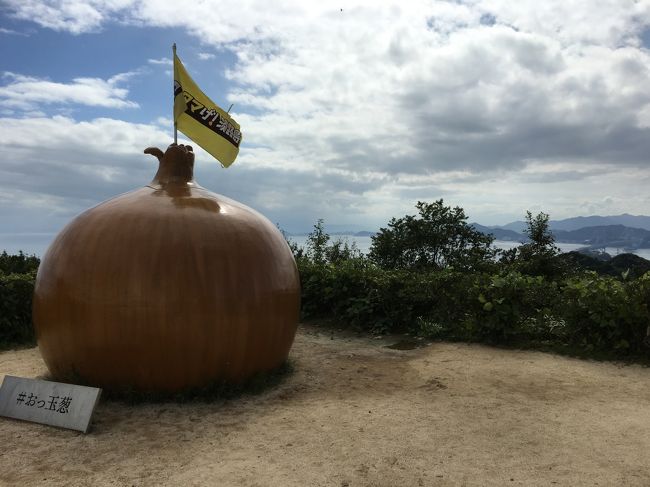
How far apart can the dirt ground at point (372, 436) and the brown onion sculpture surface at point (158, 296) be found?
465 mm

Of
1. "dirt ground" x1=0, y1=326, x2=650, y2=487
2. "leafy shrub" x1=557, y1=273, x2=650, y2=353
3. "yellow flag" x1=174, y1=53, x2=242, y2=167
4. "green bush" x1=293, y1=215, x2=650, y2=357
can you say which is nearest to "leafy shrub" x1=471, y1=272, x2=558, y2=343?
"green bush" x1=293, y1=215, x2=650, y2=357

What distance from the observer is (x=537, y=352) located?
8.91 meters

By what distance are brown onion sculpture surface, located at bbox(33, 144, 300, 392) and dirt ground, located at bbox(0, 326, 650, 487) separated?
465 millimetres

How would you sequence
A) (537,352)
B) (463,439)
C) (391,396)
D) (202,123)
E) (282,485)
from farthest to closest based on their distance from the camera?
1. (537,352)
2. (202,123)
3. (391,396)
4. (463,439)
5. (282,485)

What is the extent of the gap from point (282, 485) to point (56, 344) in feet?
11.2

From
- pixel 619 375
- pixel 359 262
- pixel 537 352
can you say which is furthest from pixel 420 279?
pixel 619 375

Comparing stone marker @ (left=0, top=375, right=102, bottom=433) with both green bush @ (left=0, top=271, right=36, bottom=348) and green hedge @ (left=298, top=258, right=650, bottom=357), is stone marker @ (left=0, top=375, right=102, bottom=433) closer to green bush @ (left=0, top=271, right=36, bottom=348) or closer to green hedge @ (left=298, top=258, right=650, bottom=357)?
green bush @ (left=0, top=271, right=36, bottom=348)

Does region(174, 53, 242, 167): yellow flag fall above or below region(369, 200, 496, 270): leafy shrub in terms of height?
above

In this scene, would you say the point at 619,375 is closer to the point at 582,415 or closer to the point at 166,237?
the point at 582,415

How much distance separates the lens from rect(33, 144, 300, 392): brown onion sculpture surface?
589cm

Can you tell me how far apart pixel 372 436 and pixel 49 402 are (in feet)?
10.7

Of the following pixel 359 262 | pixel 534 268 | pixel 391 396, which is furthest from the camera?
pixel 534 268

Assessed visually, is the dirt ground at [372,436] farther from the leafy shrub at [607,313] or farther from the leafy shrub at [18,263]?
Answer: the leafy shrub at [18,263]

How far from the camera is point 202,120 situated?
739 cm
